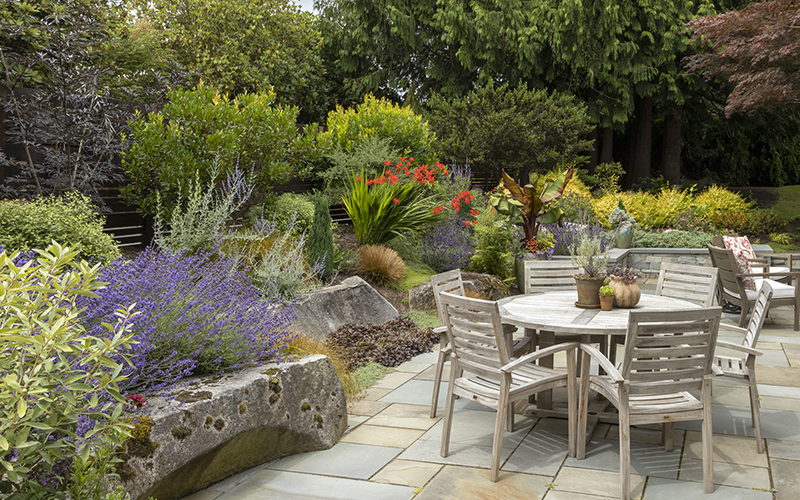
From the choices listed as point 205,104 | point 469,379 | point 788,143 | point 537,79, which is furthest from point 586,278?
point 788,143

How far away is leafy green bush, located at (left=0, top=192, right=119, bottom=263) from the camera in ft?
17.0

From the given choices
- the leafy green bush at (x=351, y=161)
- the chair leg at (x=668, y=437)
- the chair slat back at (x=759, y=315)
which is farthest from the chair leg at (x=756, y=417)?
the leafy green bush at (x=351, y=161)

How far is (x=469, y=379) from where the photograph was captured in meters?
4.04

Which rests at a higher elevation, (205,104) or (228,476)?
(205,104)

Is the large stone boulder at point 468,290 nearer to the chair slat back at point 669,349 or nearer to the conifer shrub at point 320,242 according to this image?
the conifer shrub at point 320,242

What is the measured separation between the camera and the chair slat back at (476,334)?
3.62m

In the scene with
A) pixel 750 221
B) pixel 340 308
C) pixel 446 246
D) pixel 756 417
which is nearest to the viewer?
pixel 756 417

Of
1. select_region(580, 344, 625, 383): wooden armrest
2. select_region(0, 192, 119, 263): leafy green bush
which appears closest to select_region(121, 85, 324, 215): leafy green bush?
select_region(0, 192, 119, 263): leafy green bush

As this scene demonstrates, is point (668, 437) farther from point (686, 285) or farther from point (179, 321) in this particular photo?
point (179, 321)

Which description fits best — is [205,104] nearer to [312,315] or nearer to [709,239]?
[312,315]

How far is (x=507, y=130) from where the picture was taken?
15.1 meters

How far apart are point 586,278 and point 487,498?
1825 mm

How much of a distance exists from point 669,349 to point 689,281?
72.4 inches

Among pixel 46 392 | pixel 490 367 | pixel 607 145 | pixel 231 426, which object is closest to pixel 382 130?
pixel 490 367
